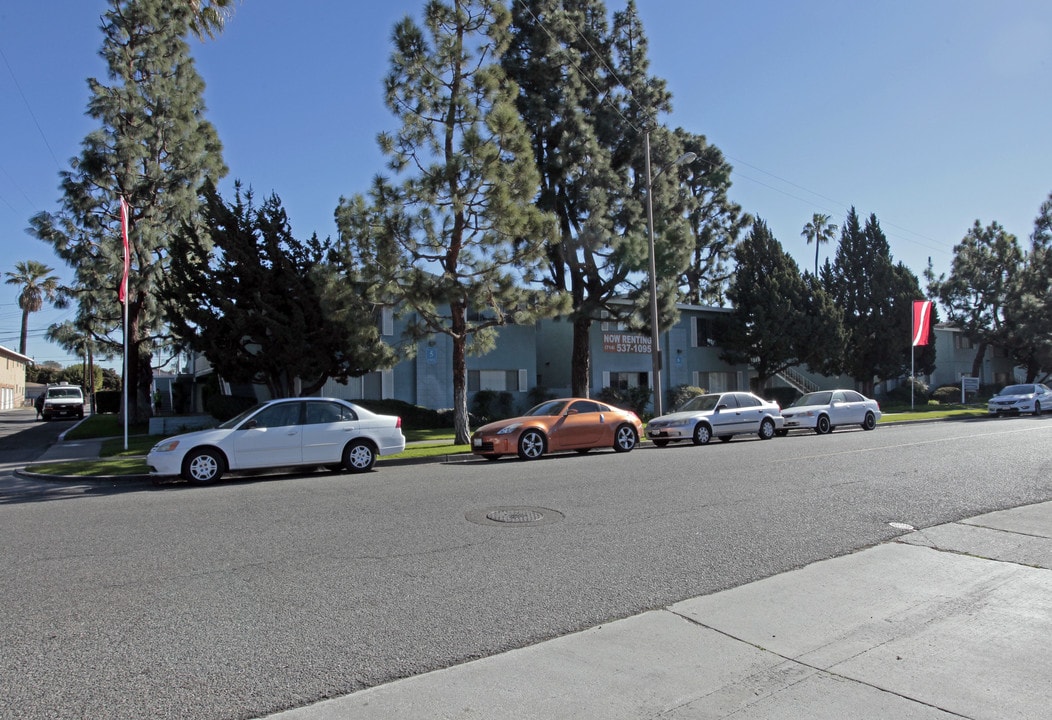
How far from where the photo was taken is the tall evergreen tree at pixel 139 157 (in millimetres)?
26531

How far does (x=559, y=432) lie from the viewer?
623 inches

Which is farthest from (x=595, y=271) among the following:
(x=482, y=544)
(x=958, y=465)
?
(x=482, y=544)

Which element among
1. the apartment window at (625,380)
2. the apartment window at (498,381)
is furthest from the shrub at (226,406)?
the apartment window at (625,380)

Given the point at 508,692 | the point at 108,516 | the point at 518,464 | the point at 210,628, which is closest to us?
the point at 508,692

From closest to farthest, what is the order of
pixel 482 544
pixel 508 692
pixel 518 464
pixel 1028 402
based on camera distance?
1. pixel 508 692
2. pixel 482 544
3. pixel 518 464
4. pixel 1028 402

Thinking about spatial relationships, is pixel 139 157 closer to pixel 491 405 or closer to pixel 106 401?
pixel 491 405

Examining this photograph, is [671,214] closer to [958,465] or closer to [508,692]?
[958,465]

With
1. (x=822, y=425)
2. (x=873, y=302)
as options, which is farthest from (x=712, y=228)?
(x=822, y=425)

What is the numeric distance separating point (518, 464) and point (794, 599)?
9.09 metres

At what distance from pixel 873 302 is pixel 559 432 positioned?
33.8 meters

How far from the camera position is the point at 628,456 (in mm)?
15406

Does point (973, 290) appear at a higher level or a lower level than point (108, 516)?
higher

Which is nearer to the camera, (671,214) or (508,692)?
(508,692)

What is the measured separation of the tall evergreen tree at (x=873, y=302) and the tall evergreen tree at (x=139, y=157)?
33.8m
